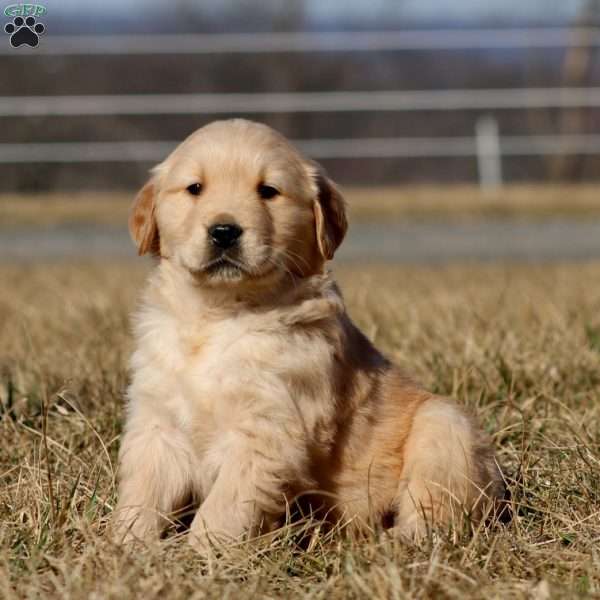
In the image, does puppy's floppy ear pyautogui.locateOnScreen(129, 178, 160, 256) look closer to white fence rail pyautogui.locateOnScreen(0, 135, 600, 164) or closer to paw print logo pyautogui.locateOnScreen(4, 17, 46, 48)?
paw print logo pyautogui.locateOnScreen(4, 17, 46, 48)

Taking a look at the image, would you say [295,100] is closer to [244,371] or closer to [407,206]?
[407,206]

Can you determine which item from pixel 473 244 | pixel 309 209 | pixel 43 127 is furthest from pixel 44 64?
pixel 309 209

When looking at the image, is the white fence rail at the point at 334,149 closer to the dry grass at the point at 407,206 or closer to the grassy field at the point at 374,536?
the dry grass at the point at 407,206

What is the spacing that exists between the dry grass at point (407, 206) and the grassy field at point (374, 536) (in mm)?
4611

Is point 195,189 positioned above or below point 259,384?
above

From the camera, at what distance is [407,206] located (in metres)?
11.0

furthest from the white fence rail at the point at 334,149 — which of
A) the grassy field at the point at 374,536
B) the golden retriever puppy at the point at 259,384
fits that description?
the golden retriever puppy at the point at 259,384

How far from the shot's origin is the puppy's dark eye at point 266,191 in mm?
2996

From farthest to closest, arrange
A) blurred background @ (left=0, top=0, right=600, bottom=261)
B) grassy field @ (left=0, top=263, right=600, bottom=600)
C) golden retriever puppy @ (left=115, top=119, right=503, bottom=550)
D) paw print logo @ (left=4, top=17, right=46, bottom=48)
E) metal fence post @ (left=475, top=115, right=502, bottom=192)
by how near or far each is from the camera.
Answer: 1. metal fence post @ (left=475, top=115, right=502, bottom=192)
2. blurred background @ (left=0, top=0, right=600, bottom=261)
3. paw print logo @ (left=4, top=17, right=46, bottom=48)
4. golden retriever puppy @ (left=115, top=119, right=503, bottom=550)
5. grassy field @ (left=0, top=263, right=600, bottom=600)

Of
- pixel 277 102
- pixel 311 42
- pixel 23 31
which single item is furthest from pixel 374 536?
pixel 311 42

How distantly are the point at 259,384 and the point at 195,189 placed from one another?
0.57 meters

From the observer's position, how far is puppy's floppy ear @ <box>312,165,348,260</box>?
123 inches

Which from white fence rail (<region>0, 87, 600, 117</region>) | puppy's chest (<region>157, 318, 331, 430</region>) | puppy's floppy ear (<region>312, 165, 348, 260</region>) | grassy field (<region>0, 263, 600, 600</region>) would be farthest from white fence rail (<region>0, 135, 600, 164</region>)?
puppy's chest (<region>157, 318, 331, 430</region>)

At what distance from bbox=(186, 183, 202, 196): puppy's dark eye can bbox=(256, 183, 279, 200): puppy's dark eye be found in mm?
158
